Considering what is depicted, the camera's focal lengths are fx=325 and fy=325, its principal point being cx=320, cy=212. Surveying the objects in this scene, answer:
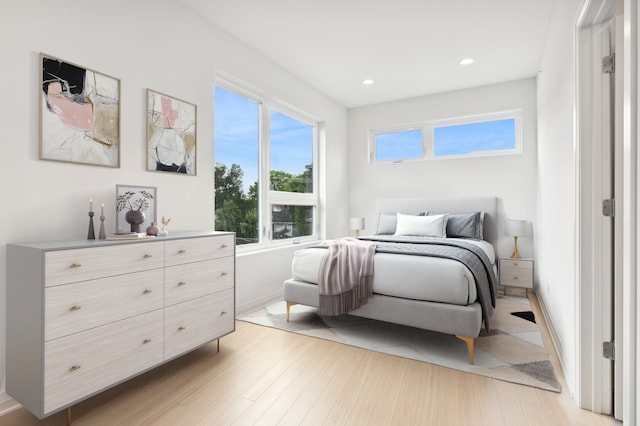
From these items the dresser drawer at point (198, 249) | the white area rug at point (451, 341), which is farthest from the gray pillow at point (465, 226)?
the dresser drawer at point (198, 249)

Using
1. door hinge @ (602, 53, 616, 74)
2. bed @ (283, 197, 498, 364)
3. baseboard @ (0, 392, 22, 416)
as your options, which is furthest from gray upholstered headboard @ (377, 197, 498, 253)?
baseboard @ (0, 392, 22, 416)

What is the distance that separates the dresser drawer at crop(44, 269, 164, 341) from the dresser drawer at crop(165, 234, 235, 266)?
131 millimetres

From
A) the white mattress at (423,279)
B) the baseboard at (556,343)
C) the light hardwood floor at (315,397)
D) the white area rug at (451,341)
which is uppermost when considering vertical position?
the white mattress at (423,279)

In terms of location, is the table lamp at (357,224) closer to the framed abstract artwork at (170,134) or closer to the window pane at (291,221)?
the window pane at (291,221)

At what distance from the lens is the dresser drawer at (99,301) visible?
1502mm

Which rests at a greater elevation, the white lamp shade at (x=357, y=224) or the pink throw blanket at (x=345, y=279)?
the white lamp shade at (x=357, y=224)

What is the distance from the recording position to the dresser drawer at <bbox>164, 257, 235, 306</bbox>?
205 cm

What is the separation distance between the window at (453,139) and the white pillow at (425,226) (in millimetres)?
1209

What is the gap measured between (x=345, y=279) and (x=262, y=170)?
1.75 metres

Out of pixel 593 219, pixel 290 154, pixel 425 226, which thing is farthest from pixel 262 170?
pixel 593 219

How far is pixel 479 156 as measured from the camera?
4531 mm

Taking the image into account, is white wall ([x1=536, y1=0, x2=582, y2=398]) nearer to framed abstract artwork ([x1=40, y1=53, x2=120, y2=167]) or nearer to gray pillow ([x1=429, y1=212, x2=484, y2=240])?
gray pillow ([x1=429, y1=212, x2=484, y2=240])

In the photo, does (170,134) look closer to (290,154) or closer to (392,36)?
(290,154)

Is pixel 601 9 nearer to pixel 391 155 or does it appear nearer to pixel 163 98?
pixel 163 98
